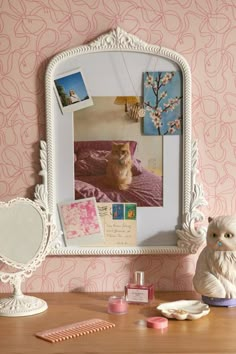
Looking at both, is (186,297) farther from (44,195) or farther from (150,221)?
(44,195)

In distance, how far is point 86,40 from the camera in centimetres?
192

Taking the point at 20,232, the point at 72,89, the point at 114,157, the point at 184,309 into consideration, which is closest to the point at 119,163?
the point at 114,157

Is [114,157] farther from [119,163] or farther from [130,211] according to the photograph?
[130,211]

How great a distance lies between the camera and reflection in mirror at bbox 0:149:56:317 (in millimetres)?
1782

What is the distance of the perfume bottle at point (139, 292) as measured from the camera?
5.94 feet

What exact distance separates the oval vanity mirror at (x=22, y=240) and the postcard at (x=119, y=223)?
0.20 meters

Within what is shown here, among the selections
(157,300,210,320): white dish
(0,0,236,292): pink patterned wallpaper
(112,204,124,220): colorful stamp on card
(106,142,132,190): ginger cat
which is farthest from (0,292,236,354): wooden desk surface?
(106,142,132,190): ginger cat

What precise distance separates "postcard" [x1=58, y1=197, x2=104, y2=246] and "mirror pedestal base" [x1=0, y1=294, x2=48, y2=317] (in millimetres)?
251

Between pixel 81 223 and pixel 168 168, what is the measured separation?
1.11 feet

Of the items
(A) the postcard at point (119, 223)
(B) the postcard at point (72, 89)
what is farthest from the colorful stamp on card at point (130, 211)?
(B) the postcard at point (72, 89)

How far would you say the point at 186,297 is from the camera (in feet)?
6.20

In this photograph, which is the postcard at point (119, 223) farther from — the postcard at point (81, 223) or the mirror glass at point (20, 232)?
the mirror glass at point (20, 232)

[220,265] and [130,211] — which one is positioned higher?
[130,211]

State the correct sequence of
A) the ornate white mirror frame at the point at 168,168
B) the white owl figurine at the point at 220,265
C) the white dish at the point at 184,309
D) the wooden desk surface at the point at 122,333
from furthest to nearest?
the ornate white mirror frame at the point at 168,168 < the white owl figurine at the point at 220,265 < the white dish at the point at 184,309 < the wooden desk surface at the point at 122,333
